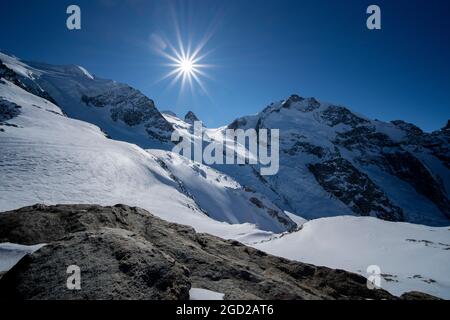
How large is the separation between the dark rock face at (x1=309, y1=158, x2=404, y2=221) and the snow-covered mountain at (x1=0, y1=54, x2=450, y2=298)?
38 centimetres

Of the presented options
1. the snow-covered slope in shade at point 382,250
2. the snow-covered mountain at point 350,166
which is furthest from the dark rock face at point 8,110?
the snow-covered mountain at point 350,166

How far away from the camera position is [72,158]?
31438 millimetres

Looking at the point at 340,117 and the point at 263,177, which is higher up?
the point at 340,117

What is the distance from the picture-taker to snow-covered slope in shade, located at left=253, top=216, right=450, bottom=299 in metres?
12.7

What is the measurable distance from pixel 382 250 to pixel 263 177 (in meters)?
84.2

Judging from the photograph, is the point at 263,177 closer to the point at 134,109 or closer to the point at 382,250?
the point at 134,109

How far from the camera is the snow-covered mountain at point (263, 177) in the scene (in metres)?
18.6

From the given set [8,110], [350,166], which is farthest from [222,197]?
[350,166]

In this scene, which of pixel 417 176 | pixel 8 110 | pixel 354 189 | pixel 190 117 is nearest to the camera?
pixel 8 110

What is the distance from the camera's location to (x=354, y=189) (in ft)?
364

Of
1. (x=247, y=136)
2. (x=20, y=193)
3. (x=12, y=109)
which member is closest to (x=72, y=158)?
(x=20, y=193)

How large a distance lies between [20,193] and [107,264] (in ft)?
61.9

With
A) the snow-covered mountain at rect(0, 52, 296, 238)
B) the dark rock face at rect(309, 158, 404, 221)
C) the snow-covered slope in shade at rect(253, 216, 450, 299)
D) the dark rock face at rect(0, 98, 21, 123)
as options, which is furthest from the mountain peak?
the snow-covered slope in shade at rect(253, 216, 450, 299)
